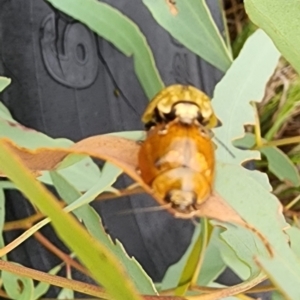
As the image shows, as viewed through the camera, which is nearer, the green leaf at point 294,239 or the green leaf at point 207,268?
the green leaf at point 294,239

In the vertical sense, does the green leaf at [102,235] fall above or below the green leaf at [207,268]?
above

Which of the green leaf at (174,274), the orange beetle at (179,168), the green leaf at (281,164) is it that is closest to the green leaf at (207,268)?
the green leaf at (174,274)

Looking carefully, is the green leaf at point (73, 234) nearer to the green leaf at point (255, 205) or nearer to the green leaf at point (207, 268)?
the green leaf at point (255, 205)

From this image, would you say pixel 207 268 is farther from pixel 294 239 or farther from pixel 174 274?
pixel 294 239

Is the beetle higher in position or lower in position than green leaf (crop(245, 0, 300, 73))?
lower

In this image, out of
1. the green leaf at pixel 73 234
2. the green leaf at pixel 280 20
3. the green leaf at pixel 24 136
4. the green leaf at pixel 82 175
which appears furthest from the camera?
the green leaf at pixel 82 175

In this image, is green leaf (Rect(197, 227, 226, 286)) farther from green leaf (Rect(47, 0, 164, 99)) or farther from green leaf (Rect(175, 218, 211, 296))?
green leaf (Rect(47, 0, 164, 99))

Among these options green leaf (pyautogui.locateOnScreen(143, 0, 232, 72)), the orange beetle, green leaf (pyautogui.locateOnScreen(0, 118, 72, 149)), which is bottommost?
the orange beetle

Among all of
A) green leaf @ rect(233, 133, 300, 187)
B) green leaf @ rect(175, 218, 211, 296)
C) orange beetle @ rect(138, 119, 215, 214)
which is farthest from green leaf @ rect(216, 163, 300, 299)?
green leaf @ rect(233, 133, 300, 187)
